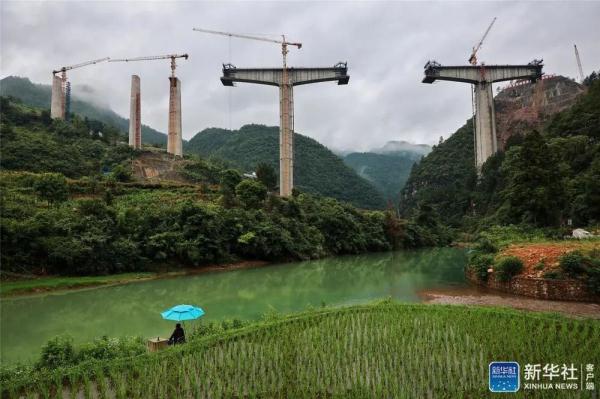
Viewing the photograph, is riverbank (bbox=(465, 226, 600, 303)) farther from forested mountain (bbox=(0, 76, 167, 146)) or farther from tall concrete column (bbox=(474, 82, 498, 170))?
forested mountain (bbox=(0, 76, 167, 146))

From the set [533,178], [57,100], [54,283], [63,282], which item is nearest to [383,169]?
[57,100]

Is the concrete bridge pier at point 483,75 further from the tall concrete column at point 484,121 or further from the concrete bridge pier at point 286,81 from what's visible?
the concrete bridge pier at point 286,81

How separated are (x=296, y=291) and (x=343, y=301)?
11.0ft

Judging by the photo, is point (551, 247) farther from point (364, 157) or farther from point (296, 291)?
point (364, 157)

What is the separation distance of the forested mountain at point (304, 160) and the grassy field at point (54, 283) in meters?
57.5

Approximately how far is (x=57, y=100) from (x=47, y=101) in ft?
183

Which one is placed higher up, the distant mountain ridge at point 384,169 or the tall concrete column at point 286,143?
the distant mountain ridge at point 384,169

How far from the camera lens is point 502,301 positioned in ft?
48.6

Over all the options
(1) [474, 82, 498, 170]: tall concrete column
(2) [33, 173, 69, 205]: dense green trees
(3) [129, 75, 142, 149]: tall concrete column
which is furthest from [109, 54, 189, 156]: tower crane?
(1) [474, 82, 498, 170]: tall concrete column

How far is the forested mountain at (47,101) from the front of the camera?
98375 mm

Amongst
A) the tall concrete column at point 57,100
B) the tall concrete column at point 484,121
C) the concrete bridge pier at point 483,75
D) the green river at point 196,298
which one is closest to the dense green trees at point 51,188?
the green river at point 196,298

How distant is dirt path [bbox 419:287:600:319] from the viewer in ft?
41.9

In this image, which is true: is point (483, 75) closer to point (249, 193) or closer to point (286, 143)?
point (286, 143)

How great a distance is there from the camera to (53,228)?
21.4 m
